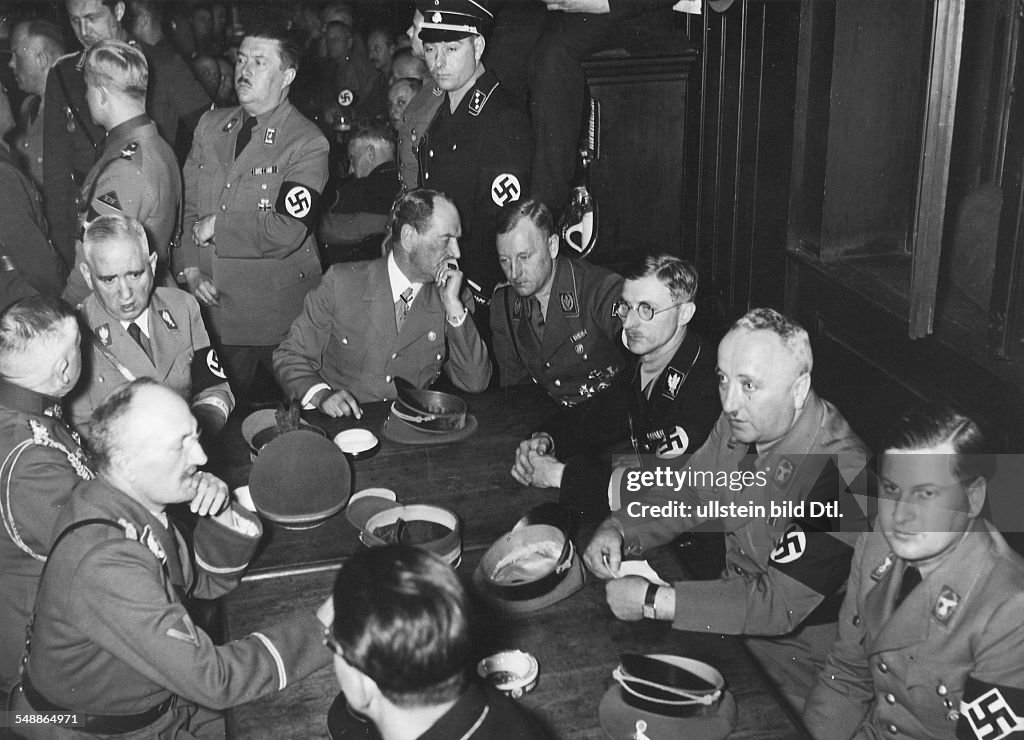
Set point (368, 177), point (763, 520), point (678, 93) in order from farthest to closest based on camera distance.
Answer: point (368, 177)
point (678, 93)
point (763, 520)

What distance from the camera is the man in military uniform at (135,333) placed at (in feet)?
9.67

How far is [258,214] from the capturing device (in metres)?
3.85

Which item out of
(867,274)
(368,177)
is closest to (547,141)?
(368,177)

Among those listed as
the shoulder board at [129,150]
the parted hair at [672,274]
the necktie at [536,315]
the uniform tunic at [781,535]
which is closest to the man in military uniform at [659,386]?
the parted hair at [672,274]

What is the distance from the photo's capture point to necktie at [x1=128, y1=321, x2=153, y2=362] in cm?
310

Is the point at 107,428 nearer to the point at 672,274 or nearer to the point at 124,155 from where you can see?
the point at 672,274

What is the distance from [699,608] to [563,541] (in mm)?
333

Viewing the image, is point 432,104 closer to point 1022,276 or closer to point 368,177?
point 368,177

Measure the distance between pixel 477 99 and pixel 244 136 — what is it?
96cm

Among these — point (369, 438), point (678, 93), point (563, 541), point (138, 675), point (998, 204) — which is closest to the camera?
point (138, 675)

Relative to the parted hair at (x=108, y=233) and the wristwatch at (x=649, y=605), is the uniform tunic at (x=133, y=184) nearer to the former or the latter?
the parted hair at (x=108, y=233)

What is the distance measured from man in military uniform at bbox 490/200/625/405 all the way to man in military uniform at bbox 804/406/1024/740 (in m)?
1.69

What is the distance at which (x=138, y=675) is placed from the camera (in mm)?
1889

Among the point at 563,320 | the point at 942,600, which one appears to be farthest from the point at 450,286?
the point at 942,600
